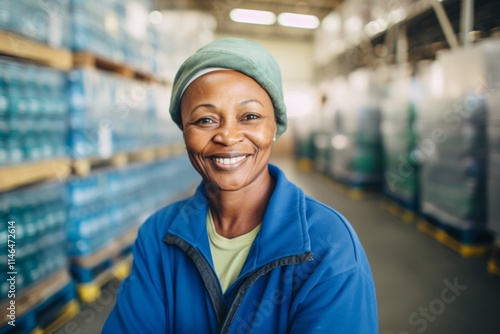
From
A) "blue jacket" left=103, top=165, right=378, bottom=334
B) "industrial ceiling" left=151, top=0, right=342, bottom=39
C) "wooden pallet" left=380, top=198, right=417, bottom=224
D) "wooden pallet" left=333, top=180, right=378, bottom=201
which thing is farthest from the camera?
"industrial ceiling" left=151, top=0, right=342, bottom=39

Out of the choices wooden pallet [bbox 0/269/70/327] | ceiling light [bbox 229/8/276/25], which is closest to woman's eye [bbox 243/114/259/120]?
wooden pallet [bbox 0/269/70/327]

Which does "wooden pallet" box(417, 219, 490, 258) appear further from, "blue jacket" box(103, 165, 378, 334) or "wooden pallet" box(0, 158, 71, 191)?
"wooden pallet" box(0, 158, 71, 191)

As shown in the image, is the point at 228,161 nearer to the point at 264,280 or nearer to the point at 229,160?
the point at 229,160

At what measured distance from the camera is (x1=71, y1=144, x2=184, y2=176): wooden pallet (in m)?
2.91

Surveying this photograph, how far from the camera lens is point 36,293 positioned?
2.44m

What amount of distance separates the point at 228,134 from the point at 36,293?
2.19 metres

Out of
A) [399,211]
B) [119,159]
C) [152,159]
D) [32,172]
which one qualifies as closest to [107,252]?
Answer: [119,159]

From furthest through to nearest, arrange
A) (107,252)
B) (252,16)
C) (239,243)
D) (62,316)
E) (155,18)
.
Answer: (252,16) → (155,18) → (107,252) → (62,316) → (239,243)

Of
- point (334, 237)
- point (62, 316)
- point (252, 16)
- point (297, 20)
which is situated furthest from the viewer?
point (297, 20)

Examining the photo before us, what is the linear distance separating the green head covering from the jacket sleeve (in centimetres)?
64

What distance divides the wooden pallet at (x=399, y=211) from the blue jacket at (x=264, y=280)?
455 cm

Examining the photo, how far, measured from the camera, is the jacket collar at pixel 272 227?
109cm

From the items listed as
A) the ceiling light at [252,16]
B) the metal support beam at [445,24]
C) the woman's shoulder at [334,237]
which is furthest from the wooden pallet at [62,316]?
the ceiling light at [252,16]

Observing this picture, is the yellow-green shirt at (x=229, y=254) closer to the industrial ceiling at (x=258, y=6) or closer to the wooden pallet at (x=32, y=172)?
the wooden pallet at (x=32, y=172)
